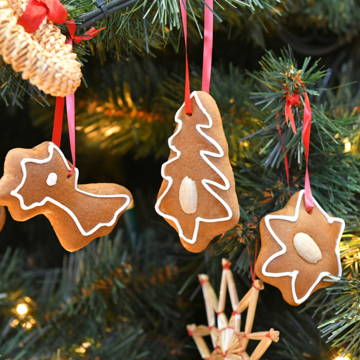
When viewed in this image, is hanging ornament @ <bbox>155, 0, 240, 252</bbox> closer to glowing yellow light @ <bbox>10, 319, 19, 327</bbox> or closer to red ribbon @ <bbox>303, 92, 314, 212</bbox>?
red ribbon @ <bbox>303, 92, 314, 212</bbox>

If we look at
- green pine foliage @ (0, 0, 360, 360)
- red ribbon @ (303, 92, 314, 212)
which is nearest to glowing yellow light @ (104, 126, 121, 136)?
green pine foliage @ (0, 0, 360, 360)

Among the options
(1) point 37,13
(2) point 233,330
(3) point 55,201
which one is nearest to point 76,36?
(1) point 37,13

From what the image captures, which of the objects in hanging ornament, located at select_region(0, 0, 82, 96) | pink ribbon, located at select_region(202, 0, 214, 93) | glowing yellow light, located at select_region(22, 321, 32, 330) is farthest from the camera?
glowing yellow light, located at select_region(22, 321, 32, 330)

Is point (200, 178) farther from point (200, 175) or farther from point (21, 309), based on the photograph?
point (21, 309)

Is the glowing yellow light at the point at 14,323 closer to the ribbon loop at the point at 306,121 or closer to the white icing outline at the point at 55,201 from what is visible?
the white icing outline at the point at 55,201

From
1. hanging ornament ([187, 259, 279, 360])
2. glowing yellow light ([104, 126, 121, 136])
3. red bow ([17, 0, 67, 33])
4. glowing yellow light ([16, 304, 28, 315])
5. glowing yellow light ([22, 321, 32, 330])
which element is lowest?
glowing yellow light ([22, 321, 32, 330])
